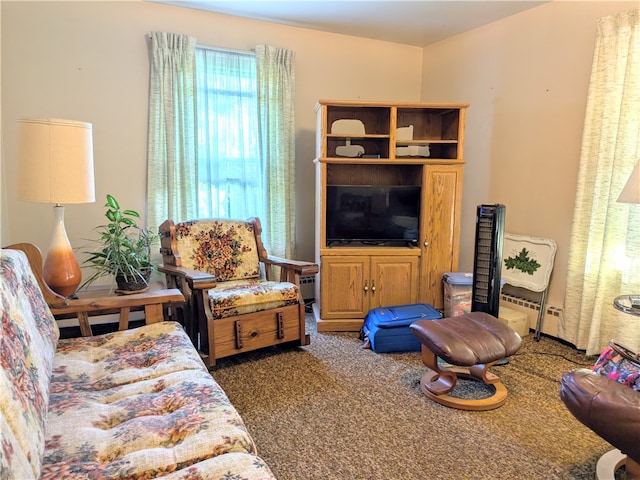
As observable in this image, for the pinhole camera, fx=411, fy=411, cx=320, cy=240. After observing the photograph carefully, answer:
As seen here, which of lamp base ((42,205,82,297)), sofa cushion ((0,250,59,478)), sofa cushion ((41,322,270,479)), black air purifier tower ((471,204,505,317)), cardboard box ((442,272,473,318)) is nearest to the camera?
sofa cushion ((0,250,59,478))

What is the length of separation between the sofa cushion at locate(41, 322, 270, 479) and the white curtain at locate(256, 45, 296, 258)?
77.5 inches

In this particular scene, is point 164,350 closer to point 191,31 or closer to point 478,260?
point 478,260

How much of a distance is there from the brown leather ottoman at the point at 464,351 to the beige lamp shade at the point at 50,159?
1.90 meters

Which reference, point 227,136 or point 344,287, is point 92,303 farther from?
point 227,136

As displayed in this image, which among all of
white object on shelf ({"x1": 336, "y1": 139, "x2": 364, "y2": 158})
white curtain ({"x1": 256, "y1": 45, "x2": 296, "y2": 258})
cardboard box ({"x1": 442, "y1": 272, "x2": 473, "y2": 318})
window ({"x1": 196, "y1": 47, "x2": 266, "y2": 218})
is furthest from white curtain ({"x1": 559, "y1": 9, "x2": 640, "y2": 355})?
window ({"x1": 196, "y1": 47, "x2": 266, "y2": 218})

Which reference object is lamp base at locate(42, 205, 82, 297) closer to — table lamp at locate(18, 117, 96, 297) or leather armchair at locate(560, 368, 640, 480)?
table lamp at locate(18, 117, 96, 297)

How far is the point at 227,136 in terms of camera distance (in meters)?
3.46

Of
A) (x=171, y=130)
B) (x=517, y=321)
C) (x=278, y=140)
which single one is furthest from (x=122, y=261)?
(x=517, y=321)

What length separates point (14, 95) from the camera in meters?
2.82

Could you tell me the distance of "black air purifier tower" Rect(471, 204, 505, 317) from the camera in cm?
258

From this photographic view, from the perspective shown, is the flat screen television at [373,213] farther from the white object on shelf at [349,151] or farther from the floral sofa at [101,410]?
the floral sofa at [101,410]

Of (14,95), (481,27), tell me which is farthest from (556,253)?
(14,95)

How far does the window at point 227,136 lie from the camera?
335 centimetres

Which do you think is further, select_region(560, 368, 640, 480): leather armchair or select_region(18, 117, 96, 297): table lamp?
select_region(18, 117, 96, 297): table lamp
